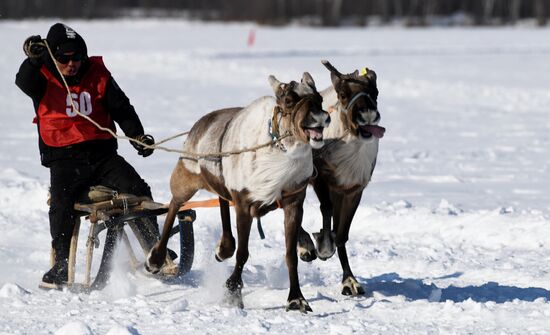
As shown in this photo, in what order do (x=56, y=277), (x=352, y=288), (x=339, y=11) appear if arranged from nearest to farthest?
(x=352, y=288)
(x=56, y=277)
(x=339, y=11)

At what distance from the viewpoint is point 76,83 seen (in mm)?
6266

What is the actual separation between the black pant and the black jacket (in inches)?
1.4

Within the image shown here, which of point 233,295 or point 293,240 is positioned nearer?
point 293,240

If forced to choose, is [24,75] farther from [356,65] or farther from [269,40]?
[269,40]

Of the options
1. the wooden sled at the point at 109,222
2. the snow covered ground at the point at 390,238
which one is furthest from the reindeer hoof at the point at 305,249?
the wooden sled at the point at 109,222


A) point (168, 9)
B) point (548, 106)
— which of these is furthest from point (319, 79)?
point (168, 9)

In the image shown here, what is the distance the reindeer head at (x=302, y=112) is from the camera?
193 inches

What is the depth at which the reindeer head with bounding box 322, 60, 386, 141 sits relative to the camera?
17.2 ft

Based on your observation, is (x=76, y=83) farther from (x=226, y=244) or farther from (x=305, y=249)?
(x=305, y=249)

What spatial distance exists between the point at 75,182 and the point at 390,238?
2.72m

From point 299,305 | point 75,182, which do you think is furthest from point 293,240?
point 75,182

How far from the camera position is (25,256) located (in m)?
7.16

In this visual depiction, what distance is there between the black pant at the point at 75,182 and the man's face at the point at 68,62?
1.84ft

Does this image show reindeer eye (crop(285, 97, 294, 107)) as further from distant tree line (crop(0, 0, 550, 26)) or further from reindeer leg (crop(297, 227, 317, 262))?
distant tree line (crop(0, 0, 550, 26))
